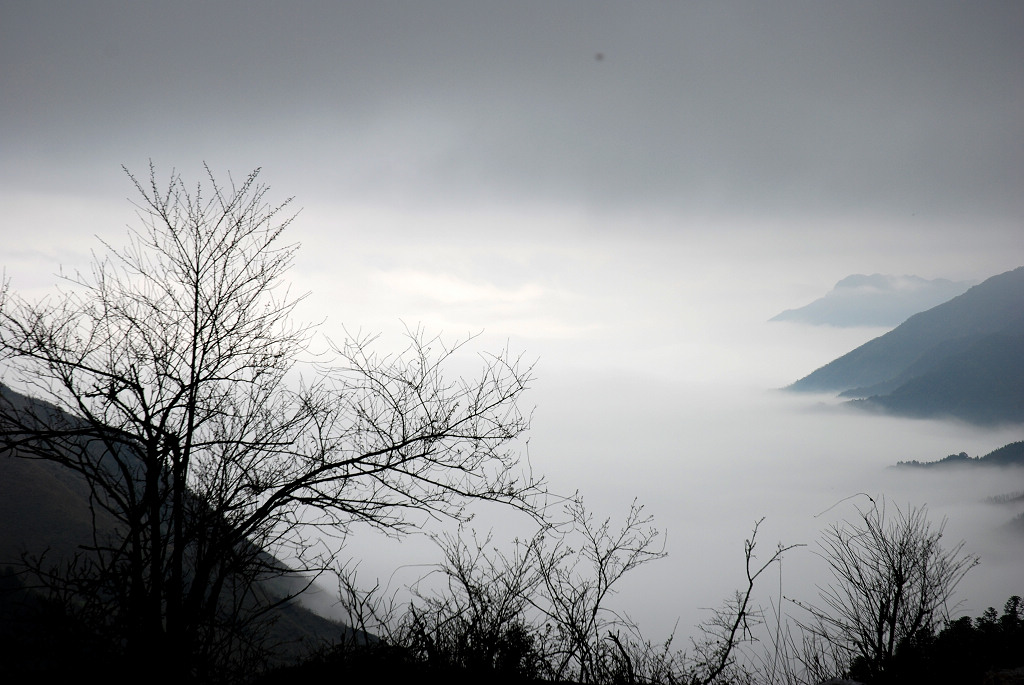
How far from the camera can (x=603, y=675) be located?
26.6ft

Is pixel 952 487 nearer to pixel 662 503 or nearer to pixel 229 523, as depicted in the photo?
pixel 662 503

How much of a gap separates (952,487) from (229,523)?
154 meters

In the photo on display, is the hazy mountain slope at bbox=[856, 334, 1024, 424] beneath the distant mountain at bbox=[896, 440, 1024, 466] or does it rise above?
above

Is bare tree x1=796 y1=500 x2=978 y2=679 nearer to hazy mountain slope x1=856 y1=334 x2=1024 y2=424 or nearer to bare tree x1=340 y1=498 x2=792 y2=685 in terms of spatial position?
bare tree x1=340 y1=498 x2=792 y2=685

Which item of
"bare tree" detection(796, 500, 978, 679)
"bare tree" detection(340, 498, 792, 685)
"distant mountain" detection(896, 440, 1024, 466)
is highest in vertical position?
"bare tree" detection(340, 498, 792, 685)

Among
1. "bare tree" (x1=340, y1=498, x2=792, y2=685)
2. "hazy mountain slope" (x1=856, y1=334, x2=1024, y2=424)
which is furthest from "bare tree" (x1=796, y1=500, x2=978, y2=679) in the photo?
"hazy mountain slope" (x1=856, y1=334, x2=1024, y2=424)

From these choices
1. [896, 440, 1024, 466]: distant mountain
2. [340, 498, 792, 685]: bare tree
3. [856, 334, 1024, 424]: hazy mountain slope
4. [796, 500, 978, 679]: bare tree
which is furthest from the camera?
[856, 334, 1024, 424]: hazy mountain slope

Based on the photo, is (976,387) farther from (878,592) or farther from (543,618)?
(543,618)

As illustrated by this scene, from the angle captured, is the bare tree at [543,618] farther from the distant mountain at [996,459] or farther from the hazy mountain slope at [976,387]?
the hazy mountain slope at [976,387]

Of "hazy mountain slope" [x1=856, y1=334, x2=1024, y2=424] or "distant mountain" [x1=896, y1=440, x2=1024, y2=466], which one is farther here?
"hazy mountain slope" [x1=856, y1=334, x2=1024, y2=424]

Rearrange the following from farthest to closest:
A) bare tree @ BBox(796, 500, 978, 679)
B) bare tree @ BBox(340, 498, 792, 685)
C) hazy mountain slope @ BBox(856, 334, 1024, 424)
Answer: hazy mountain slope @ BBox(856, 334, 1024, 424)
bare tree @ BBox(796, 500, 978, 679)
bare tree @ BBox(340, 498, 792, 685)

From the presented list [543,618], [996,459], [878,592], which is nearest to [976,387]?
[996,459]

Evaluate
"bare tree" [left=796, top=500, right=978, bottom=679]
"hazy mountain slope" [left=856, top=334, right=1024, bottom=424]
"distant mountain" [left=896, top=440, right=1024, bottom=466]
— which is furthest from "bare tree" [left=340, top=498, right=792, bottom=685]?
"hazy mountain slope" [left=856, top=334, right=1024, bottom=424]

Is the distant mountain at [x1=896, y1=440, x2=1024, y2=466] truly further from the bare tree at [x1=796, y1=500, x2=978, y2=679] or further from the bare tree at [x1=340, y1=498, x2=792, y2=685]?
the bare tree at [x1=340, y1=498, x2=792, y2=685]
